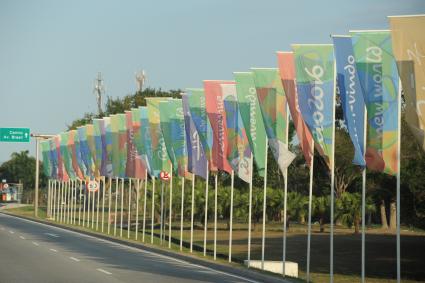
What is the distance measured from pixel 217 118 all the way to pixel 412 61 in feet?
45.8

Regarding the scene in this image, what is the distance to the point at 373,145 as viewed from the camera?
2173 cm

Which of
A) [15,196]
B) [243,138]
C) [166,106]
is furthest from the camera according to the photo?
[15,196]

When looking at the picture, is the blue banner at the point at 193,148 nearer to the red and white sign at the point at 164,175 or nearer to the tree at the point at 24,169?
the red and white sign at the point at 164,175

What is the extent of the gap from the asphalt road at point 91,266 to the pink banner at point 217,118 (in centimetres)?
368

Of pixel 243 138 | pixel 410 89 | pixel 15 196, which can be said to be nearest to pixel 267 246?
pixel 243 138

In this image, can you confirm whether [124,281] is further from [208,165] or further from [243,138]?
[208,165]

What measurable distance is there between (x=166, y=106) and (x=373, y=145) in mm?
19096

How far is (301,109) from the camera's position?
79.9 ft

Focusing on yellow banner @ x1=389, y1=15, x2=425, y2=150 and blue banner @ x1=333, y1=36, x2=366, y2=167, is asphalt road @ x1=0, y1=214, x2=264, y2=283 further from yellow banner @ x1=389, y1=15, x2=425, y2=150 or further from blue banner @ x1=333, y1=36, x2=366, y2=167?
yellow banner @ x1=389, y1=15, x2=425, y2=150

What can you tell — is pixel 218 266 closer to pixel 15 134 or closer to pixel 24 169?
pixel 15 134

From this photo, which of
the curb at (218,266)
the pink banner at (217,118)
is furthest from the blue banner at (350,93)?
the pink banner at (217,118)

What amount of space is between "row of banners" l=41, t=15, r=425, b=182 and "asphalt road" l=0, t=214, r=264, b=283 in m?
3.74

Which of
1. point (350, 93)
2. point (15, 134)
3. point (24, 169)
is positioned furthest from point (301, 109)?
point (24, 169)

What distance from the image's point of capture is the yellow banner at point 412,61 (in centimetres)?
1953
